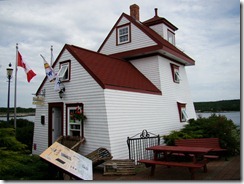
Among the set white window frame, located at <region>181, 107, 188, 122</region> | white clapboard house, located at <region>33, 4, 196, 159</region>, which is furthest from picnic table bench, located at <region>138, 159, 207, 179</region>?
white window frame, located at <region>181, 107, 188, 122</region>

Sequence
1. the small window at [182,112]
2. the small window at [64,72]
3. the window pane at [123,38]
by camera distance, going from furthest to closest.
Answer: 1. the window pane at [123,38]
2. the small window at [182,112]
3. the small window at [64,72]

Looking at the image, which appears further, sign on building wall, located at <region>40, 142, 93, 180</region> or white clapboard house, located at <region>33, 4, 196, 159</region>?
white clapboard house, located at <region>33, 4, 196, 159</region>

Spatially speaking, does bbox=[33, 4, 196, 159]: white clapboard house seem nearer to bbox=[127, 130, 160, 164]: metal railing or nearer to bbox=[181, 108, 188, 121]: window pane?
bbox=[181, 108, 188, 121]: window pane

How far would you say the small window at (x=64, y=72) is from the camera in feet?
35.6

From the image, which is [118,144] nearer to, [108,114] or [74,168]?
[108,114]

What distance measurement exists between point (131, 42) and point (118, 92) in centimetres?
590

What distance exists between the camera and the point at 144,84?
1225cm

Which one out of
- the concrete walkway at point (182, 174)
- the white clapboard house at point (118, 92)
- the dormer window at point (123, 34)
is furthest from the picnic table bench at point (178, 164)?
the dormer window at point (123, 34)

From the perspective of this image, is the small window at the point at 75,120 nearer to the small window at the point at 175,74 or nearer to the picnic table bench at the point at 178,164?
the picnic table bench at the point at 178,164

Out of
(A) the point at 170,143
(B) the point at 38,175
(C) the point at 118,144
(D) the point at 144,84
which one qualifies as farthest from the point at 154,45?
(B) the point at 38,175

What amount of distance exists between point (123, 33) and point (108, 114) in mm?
7996

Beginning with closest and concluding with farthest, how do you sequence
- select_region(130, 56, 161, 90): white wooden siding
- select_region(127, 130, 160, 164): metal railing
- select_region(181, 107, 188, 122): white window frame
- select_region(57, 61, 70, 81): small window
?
select_region(127, 130, 160, 164): metal railing, select_region(57, 61, 70, 81): small window, select_region(130, 56, 161, 90): white wooden siding, select_region(181, 107, 188, 122): white window frame

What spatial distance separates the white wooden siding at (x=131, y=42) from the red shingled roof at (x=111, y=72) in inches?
63.6

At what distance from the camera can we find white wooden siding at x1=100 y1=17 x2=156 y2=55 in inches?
554
